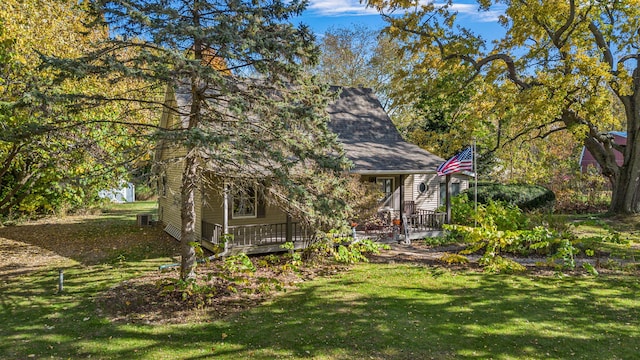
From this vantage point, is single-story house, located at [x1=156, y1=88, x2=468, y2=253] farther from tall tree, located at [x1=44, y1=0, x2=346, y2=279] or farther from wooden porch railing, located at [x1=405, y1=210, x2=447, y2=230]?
tall tree, located at [x1=44, y1=0, x2=346, y2=279]

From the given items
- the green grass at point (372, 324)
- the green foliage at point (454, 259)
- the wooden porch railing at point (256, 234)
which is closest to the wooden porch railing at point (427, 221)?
the green foliage at point (454, 259)

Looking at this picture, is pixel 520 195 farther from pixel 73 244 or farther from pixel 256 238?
pixel 73 244

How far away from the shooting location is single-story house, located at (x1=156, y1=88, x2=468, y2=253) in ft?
42.5

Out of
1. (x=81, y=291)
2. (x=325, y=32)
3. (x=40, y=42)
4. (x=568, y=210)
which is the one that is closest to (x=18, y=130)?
(x=81, y=291)

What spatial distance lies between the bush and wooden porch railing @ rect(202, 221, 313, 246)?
13370 mm

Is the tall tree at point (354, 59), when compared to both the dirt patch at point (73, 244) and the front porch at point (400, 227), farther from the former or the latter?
the dirt patch at point (73, 244)

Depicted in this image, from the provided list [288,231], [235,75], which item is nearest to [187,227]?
[235,75]

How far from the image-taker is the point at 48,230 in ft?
58.7

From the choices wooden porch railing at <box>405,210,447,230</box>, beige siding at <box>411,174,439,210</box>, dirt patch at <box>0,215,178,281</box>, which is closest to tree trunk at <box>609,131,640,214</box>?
beige siding at <box>411,174,439,210</box>

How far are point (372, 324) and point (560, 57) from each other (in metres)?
17.5

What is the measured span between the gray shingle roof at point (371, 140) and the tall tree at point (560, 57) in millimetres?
3710

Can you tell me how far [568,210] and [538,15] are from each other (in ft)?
41.9

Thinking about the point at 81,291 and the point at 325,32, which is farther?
the point at 325,32

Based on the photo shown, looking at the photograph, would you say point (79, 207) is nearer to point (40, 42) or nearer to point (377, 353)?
point (40, 42)
